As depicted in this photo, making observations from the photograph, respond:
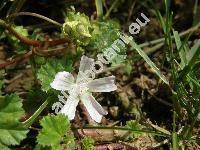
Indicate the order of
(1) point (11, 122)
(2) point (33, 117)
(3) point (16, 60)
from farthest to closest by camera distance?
(3) point (16, 60) < (2) point (33, 117) < (1) point (11, 122)

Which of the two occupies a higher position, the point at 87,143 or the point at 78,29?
the point at 78,29

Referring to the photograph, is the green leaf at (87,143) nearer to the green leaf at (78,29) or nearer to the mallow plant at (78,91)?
the mallow plant at (78,91)

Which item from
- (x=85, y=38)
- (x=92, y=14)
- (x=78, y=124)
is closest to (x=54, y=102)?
(x=78, y=124)

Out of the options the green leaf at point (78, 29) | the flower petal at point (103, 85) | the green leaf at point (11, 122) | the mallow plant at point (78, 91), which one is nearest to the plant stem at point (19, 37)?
the mallow plant at point (78, 91)

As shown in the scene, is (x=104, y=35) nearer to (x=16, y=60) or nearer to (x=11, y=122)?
(x=16, y=60)

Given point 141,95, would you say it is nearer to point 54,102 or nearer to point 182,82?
point 182,82

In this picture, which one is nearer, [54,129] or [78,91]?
[54,129]

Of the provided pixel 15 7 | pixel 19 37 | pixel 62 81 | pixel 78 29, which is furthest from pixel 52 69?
pixel 15 7
